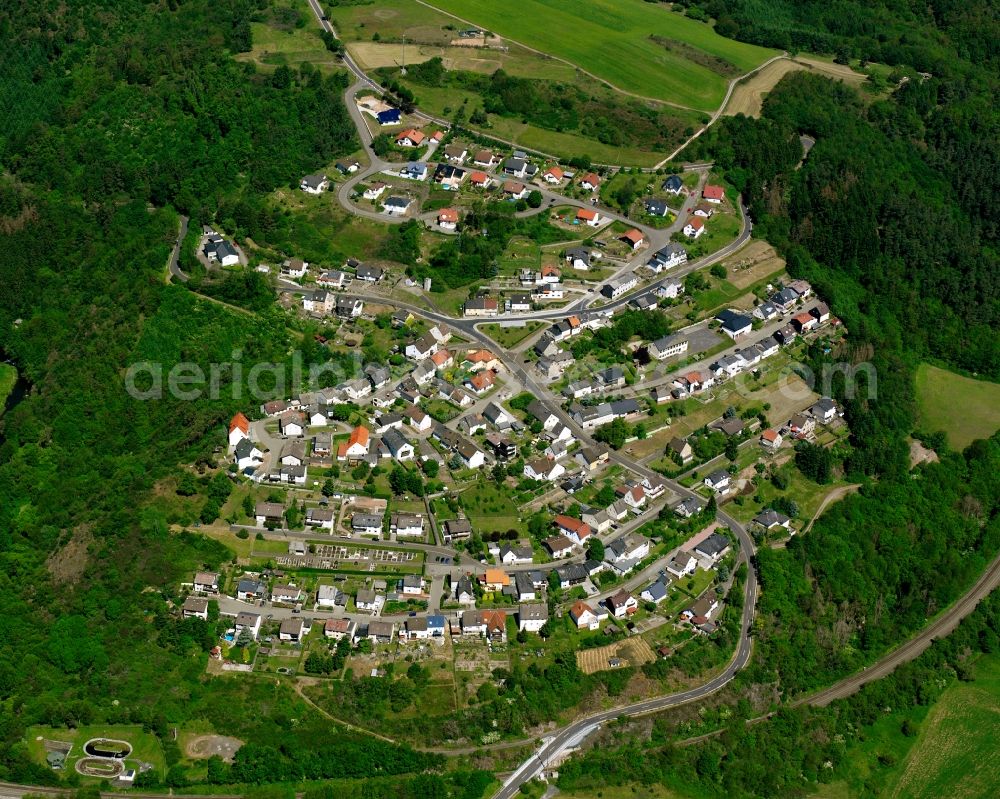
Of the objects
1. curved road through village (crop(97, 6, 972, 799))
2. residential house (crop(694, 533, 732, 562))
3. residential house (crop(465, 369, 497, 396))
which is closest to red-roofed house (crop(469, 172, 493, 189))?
curved road through village (crop(97, 6, 972, 799))

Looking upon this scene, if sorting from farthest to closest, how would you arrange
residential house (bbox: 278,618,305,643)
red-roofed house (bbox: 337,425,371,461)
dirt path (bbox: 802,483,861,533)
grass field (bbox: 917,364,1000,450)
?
grass field (bbox: 917,364,1000,450) → dirt path (bbox: 802,483,861,533) → red-roofed house (bbox: 337,425,371,461) → residential house (bbox: 278,618,305,643)

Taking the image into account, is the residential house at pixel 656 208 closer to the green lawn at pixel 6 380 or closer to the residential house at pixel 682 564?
the residential house at pixel 682 564

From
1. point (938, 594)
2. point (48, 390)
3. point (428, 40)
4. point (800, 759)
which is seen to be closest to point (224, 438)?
point (48, 390)

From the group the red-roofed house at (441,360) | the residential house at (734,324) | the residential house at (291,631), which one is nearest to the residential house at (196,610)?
the residential house at (291,631)

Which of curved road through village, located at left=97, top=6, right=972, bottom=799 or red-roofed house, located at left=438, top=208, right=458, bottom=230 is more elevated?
red-roofed house, located at left=438, top=208, right=458, bottom=230

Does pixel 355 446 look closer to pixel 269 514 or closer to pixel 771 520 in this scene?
pixel 269 514

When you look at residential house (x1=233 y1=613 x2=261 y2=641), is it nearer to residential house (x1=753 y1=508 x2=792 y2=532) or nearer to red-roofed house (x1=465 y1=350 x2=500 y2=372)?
red-roofed house (x1=465 y1=350 x2=500 y2=372)

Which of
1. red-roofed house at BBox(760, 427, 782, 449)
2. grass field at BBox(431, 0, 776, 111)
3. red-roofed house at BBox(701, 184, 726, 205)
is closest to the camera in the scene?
red-roofed house at BBox(760, 427, 782, 449)

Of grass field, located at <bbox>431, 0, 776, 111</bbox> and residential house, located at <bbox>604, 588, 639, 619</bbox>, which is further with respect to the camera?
grass field, located at <bbox>431, 0, 776, 111</bbox>
